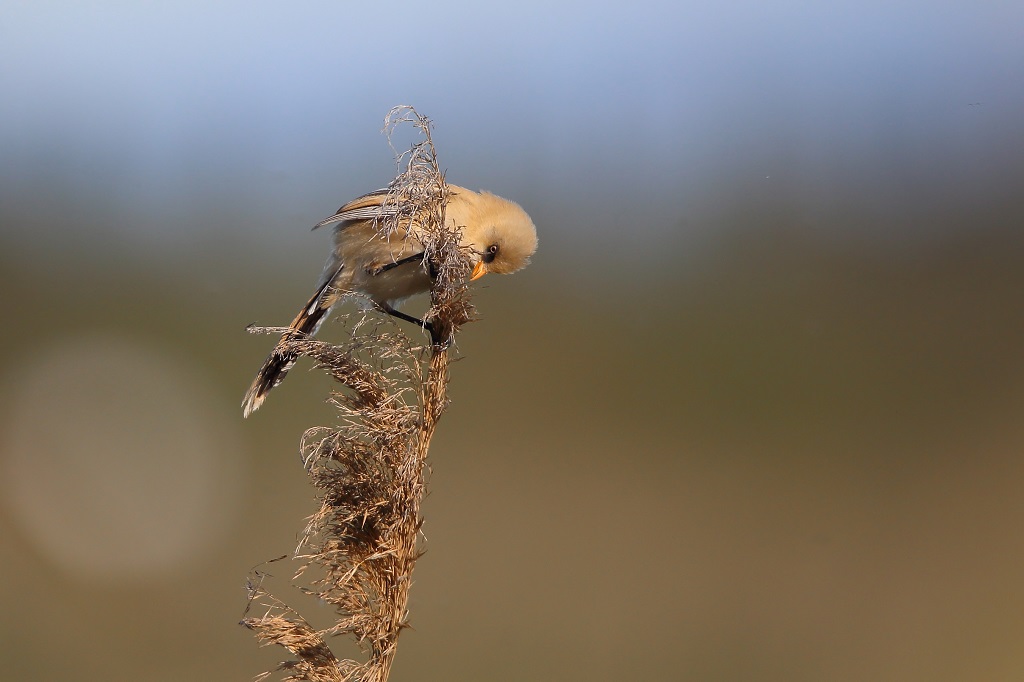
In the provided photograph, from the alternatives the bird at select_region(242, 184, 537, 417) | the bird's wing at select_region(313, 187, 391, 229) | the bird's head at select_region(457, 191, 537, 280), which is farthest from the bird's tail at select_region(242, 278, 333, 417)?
the bird's head at select_region(457, 191, 537, 280)

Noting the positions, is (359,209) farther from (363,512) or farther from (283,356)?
(363,512)

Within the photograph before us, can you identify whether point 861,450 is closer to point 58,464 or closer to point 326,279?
point 326,279

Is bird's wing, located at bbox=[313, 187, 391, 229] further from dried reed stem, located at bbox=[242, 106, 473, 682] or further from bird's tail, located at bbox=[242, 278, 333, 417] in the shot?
dried reed stem, located at bbox=[242, 106, 473, 682]

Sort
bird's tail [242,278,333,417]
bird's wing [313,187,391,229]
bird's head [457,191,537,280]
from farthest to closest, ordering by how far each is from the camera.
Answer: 1. bird's head [457,191,537,280]
2. bird's wing [313,187,391,229]
3. bird's tail [242,278,333,417]

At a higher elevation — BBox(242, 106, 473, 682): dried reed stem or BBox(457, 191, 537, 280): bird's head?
BBox(457, 191, 537, 280): bird's head

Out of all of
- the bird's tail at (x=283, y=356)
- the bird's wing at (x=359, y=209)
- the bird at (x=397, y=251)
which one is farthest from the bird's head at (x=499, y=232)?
the bird's tail at (x=283, y=356)

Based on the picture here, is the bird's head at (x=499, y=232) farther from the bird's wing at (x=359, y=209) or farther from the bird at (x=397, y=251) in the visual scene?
the bird's wing at (x=359, y=209)

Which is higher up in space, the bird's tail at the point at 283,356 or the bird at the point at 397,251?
the bird at the point at 397,251

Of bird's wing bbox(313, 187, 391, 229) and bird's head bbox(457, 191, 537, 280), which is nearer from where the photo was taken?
bird's wing bbox(313, 187, 391, 229)
